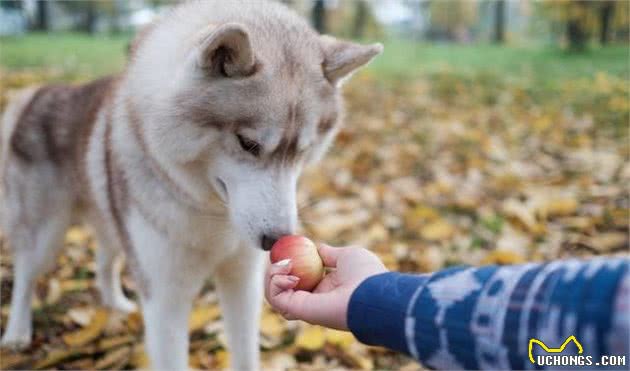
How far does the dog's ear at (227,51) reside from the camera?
193cm

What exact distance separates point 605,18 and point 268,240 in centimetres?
723

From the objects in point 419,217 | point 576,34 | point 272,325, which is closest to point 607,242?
point 419,217

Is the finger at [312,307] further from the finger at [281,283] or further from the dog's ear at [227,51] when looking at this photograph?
the dog's ear at [227,51]

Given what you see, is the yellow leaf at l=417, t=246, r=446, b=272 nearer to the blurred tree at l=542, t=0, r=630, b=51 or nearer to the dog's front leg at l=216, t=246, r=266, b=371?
the dog's front leg at l=216, t=246, r=266, b=371

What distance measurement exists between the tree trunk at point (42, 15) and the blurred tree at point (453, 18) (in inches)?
274

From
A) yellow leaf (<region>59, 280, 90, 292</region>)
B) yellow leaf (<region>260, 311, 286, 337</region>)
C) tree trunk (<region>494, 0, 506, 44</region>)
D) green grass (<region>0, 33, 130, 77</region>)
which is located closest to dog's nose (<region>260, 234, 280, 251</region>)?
yellow leaf (<region>260, 311, 286, 337</region>)

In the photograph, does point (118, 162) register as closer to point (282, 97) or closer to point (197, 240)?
point (197, 240)

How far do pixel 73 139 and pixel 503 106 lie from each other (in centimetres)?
569

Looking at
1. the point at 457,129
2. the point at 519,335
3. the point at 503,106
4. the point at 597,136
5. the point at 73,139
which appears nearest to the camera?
the point at 519,335

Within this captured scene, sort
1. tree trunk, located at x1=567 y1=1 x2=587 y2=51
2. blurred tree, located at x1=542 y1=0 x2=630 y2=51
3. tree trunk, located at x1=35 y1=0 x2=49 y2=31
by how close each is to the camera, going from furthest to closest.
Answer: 1. tree trunk, located at x1=35 y1=0 x2=49 y2=31
2. tree trunk, located at x1=567 y1=1 x2=587 y2=51
3. blurred tree, located at x1=542 y1=0 x2=630 y2=51

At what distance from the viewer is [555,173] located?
5.08 metres

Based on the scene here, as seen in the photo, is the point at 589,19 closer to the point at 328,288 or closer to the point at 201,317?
the point at 201,317

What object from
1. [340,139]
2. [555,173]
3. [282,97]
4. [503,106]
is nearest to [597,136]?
[555,173]

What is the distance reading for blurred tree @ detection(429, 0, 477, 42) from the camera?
38.4ft
